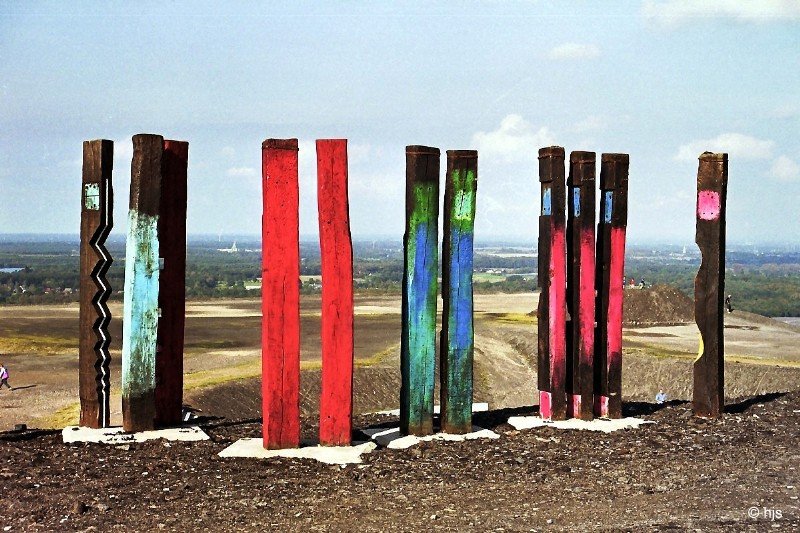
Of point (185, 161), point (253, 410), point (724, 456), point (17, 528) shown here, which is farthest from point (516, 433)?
point (253, 410)

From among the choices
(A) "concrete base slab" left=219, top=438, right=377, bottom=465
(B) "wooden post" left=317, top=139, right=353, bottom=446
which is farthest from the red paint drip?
(B) "wooden post" left=317, top=139, right=353, bottom=446

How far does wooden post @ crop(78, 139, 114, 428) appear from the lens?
10773mm

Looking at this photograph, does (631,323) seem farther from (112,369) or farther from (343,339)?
(343,339)

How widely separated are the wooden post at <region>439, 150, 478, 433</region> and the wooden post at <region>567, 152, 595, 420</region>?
52.1 inches

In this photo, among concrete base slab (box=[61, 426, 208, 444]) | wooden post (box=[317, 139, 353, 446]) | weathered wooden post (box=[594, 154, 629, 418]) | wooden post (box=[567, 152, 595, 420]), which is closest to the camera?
wooden post (box=[317, 139, 353, 446])

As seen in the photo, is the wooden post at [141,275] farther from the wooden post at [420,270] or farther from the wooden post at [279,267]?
the wooden post at [420,270]

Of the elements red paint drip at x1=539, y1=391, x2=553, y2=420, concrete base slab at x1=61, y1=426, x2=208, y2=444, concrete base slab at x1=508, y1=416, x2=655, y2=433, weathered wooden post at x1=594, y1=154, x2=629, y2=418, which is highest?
weathered wooden post at x1=594, y1=154, x2=629, y2=418

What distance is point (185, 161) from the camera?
1114 centimetres

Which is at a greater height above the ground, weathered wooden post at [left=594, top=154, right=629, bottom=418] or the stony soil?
weathered wooden post at [left=594, top=154, right=629, bottom=418]

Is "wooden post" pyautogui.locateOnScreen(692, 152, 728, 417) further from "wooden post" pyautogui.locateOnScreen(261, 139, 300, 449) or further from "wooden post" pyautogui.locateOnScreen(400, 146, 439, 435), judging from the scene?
"wooden post" pyautogui.locateOnScreen(261, 139, 300, 449)

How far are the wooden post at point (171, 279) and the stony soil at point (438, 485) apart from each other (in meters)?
0.73

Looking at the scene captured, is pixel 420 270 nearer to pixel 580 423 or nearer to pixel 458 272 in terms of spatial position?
pixel 458 272

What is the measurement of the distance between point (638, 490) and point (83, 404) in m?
5.74

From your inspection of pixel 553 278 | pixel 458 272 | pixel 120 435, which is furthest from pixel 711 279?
pixel 120 435
